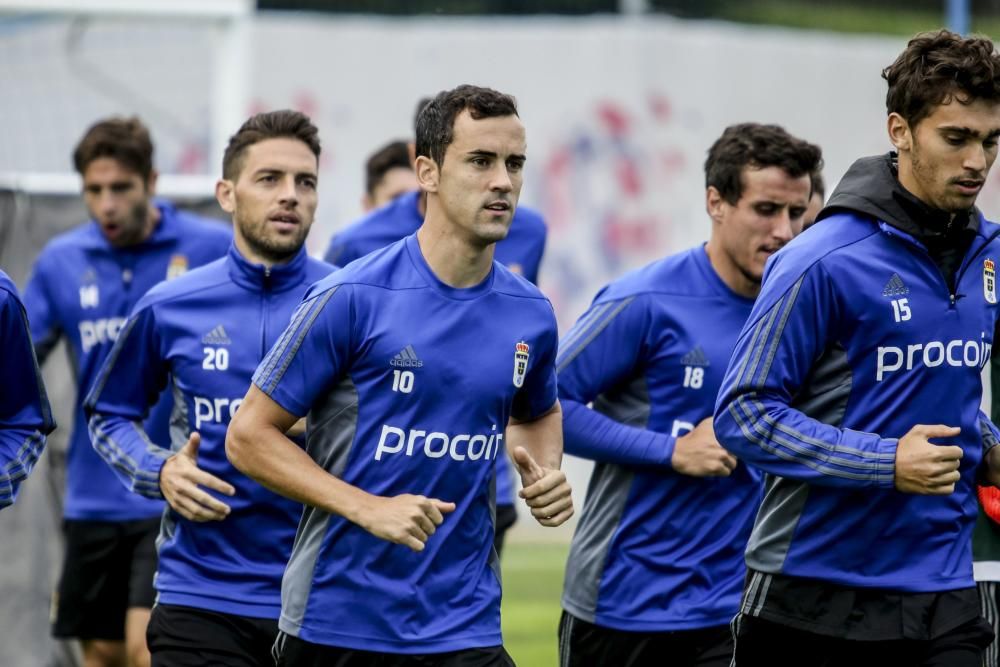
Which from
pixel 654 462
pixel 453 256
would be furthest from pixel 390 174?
pixel 453 256

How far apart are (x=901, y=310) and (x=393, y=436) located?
1.34 m

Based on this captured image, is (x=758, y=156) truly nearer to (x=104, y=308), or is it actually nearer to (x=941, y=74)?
(x=941, y=74)

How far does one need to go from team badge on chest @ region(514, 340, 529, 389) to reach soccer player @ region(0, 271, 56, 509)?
1.36 m

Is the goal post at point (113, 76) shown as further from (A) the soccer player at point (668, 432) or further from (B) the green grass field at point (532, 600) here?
(A) the soccer player at point (668, 432)

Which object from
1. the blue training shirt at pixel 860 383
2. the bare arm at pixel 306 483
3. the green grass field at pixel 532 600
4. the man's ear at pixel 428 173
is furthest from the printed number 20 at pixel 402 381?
the green grass field at pixel 532 600

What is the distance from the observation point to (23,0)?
9508 millimetres

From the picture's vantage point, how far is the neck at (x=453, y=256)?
4.88 m

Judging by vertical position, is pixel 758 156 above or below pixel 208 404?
above

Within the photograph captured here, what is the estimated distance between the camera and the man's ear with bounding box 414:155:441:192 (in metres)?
4.93

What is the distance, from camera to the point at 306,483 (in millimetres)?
4637

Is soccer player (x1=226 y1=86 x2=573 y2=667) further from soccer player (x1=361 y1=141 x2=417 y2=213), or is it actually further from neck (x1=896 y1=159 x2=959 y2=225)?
soccer player (x1=361 y1=141 x2=417 y2=213)

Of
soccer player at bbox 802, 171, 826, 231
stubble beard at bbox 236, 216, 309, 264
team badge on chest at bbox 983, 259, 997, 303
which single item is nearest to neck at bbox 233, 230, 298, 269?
stubble beard at bbox 236, 216, 309, 264

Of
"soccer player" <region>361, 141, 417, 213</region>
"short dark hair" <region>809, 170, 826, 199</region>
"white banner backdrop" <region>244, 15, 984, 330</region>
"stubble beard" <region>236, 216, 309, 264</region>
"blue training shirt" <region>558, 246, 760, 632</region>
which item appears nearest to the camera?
"blue training shirt" <region>558, 246, 760, 632</region>

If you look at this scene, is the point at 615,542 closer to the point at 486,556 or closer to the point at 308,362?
the point at 486,556
